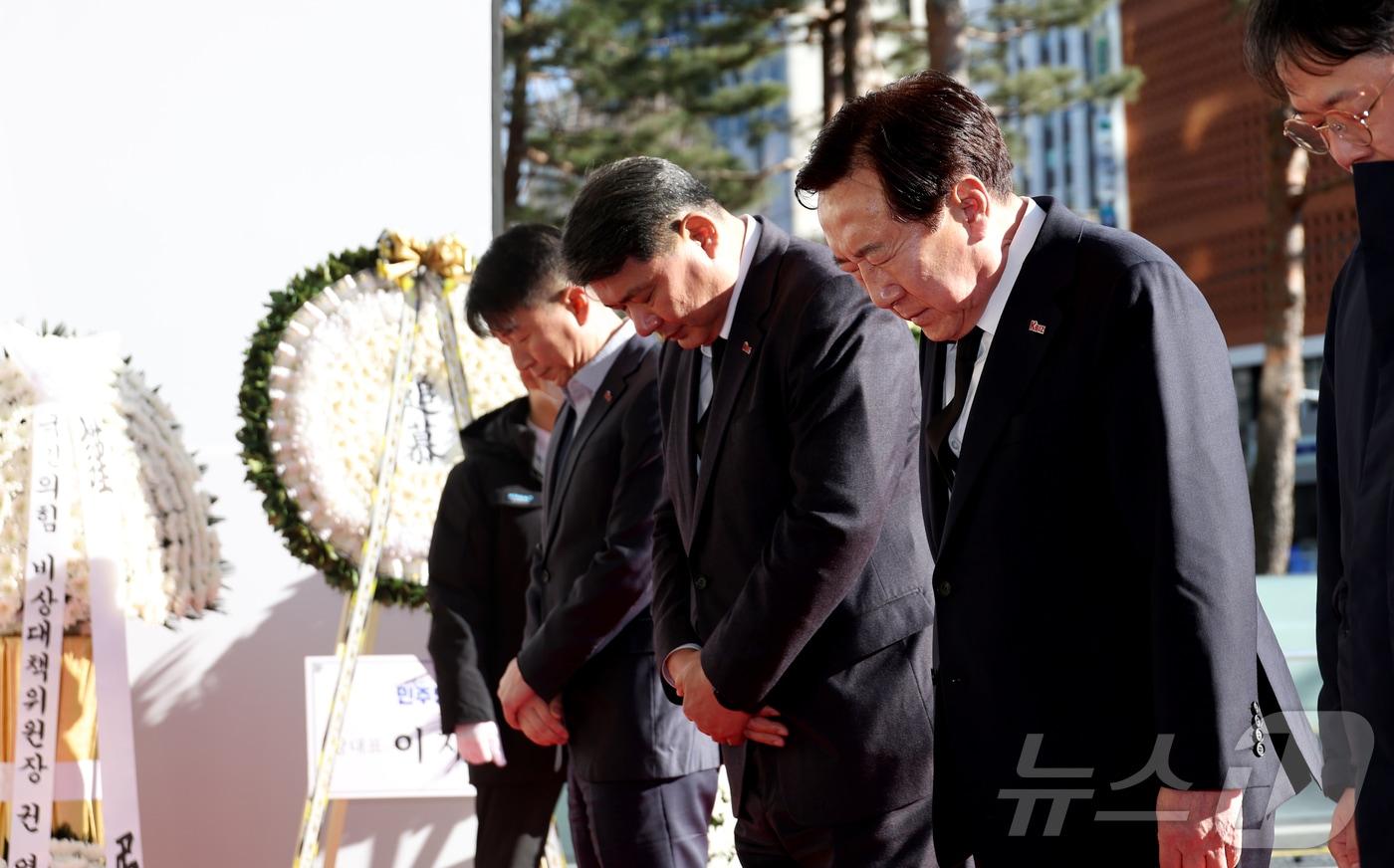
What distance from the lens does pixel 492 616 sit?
2658mm

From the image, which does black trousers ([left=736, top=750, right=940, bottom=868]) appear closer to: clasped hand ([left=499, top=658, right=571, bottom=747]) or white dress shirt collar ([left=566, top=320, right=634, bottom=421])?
clasped hand ([left=499, top=658, right=571, bottom=747])

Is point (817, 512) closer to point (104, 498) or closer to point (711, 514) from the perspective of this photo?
point (711, 514)

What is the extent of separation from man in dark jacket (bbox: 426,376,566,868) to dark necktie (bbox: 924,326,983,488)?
113 cm

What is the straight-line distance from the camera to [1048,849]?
1.42 m

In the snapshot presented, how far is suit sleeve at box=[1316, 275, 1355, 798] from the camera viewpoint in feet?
4.42

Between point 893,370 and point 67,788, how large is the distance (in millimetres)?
1998

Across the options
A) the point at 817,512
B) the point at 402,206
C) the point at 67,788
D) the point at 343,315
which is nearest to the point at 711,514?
the point at 817,512

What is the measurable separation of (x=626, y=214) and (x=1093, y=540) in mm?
788

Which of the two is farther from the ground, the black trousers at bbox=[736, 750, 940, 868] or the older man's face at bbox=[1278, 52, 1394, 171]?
the older man's face at bbox=[1278, 52, 1394, 171]

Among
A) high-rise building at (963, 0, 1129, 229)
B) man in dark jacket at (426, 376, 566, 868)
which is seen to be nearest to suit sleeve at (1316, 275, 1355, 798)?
man in dark jacket at (426, 376, 566, 868)

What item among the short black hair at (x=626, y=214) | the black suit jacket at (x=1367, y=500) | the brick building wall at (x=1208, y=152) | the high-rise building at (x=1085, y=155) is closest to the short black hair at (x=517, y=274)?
the short black hair at (x=626, y=214)

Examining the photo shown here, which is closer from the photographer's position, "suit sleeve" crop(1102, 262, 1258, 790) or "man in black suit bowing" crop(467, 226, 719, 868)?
"suit sleeve" crop(1102, 262, 1258, 790)

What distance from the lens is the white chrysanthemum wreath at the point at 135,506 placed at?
9.45 feet

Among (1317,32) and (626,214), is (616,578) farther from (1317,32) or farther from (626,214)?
(1317,32)
